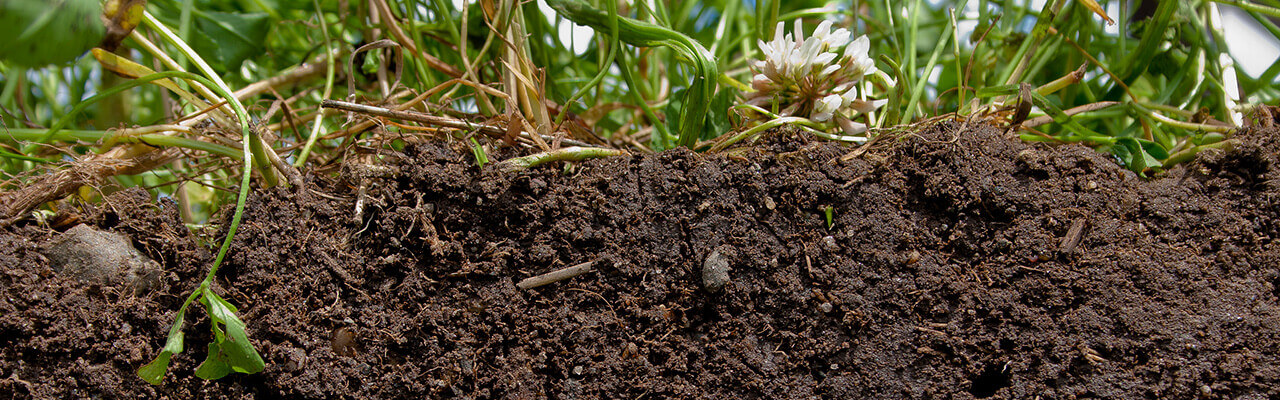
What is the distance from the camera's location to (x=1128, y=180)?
812 millimetres

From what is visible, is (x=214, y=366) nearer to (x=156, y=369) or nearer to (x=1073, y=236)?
(x=156, y=369)

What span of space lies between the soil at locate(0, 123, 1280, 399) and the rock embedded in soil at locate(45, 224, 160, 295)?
0.01 meters

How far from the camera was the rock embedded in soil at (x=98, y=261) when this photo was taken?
29.9 inches

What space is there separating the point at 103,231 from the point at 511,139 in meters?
0.48

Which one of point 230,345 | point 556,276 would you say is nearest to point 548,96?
point 556,276

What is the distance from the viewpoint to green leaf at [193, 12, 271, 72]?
1163mm

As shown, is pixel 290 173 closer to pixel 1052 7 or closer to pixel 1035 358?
pixel 1035 358

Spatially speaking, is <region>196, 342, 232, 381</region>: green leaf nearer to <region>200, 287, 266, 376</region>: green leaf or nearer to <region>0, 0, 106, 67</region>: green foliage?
<region>200, 287, 266, 376</region>: green leaf

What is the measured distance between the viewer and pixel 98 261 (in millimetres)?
760

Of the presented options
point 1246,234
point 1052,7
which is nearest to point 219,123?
point 1052,7

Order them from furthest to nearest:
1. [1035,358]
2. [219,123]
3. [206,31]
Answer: [206,31] < [219,123] < [1035,358]

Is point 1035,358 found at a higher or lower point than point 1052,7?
lower

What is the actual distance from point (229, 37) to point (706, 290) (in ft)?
3.15

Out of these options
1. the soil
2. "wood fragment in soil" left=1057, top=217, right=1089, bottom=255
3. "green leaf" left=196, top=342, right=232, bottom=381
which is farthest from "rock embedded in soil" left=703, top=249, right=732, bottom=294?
"green leaf" left=196, top=342, right=232, bottom=381
